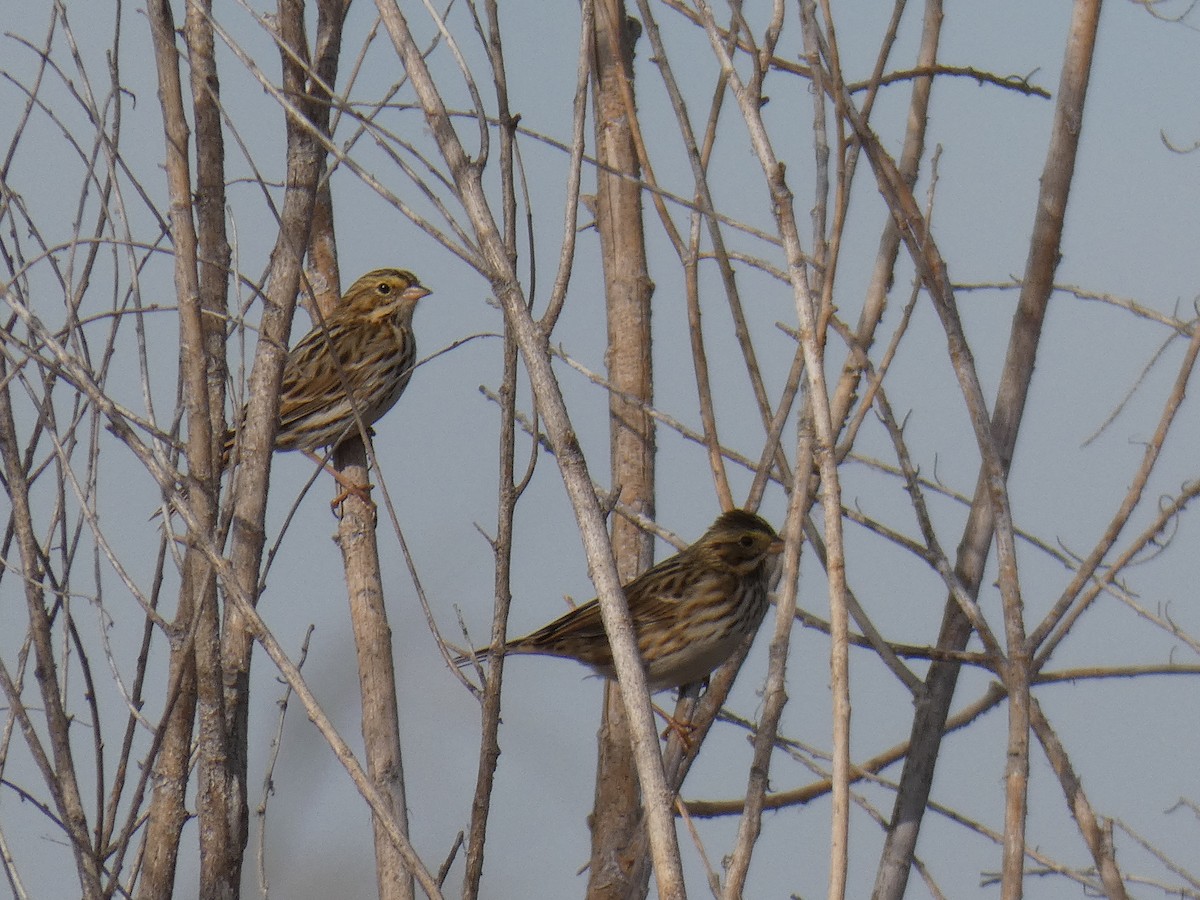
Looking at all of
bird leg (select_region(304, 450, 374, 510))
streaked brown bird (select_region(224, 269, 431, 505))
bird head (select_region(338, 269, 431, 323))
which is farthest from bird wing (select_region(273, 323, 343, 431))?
bird leg (select_region(304, 450, 374, 510))

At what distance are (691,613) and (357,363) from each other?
7.94 feet

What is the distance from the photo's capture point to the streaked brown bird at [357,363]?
702 centimetres

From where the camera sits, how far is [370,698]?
3.81m

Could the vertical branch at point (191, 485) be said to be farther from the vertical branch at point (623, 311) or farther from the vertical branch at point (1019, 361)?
the vertical branch at point (623, 311)

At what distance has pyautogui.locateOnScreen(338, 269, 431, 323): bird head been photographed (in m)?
7.68

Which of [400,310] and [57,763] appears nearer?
[57,763]

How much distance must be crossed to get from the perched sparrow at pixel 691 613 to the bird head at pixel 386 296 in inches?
94.4

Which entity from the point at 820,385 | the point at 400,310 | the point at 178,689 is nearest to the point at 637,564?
the point at 178,689

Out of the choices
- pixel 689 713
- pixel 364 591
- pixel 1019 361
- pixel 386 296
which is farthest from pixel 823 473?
pixel 386 296

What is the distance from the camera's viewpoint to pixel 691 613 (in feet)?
18.6

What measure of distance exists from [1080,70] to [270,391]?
183cm

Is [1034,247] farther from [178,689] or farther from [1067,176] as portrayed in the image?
[178,689]

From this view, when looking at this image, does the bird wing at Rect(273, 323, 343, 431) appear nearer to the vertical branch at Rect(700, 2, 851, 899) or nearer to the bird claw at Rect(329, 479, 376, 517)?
the bird claw at Rect(329, 479, 376, 517)

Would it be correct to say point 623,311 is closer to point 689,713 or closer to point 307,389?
point 689,713
